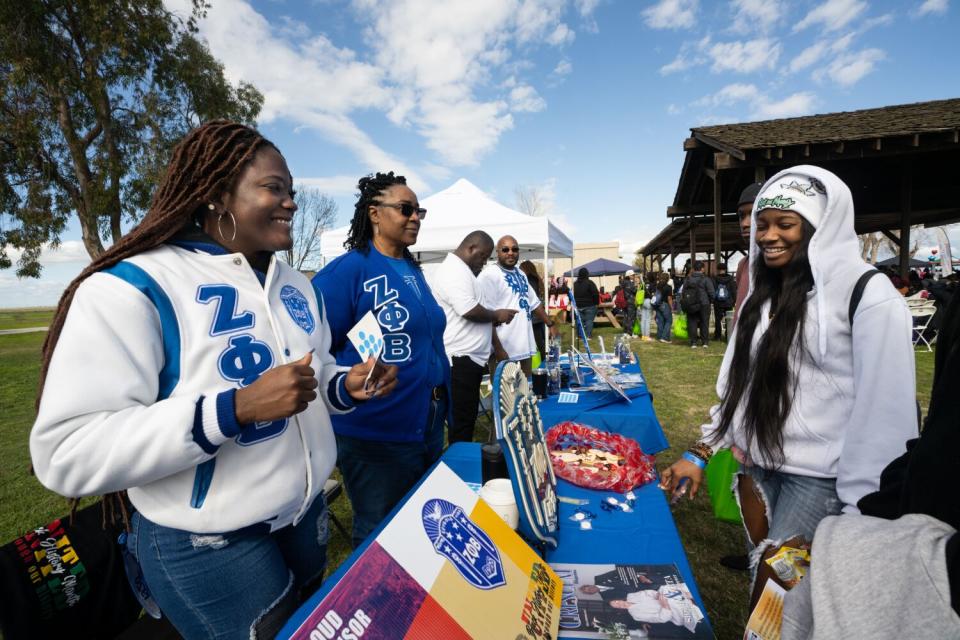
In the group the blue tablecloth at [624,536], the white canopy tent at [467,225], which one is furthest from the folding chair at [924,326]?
the blue tablecloth at [624,536]

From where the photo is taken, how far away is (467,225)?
6.82 meters

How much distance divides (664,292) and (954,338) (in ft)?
36.9

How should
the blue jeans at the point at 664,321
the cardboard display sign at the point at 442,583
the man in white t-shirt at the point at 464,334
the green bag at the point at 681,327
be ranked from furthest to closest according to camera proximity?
the blue jeans at the point at 664,321 < the green bag at the point at 681,327 < the man in white t-shirt at the point at 464,334 < the cardboard display sign at the point at 442,583

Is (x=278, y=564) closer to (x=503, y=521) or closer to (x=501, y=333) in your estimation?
(x=503, y=521)

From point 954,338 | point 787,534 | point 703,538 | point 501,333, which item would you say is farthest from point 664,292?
point 954,338

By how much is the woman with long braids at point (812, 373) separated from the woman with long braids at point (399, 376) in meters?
1.05

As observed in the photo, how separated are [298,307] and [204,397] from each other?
15.7 inches

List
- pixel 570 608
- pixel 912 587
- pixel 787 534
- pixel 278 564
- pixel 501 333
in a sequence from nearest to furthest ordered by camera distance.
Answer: pixel 912 587 < pixel 278 564 < pixel 570 608 < pixel 787 534 < pixel 501 333

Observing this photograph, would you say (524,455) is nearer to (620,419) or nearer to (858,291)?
(858,291)

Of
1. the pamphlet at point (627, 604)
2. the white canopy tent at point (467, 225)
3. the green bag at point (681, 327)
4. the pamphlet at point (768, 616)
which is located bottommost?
the green bag at point (681, 327)

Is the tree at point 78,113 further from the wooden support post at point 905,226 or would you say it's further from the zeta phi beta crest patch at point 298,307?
the wooden support post at point 905,226

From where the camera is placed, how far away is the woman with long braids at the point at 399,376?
1.81 meters

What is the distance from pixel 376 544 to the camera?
0.83 meters

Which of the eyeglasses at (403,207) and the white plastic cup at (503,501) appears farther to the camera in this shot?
the eyeglasses at (403,207)
